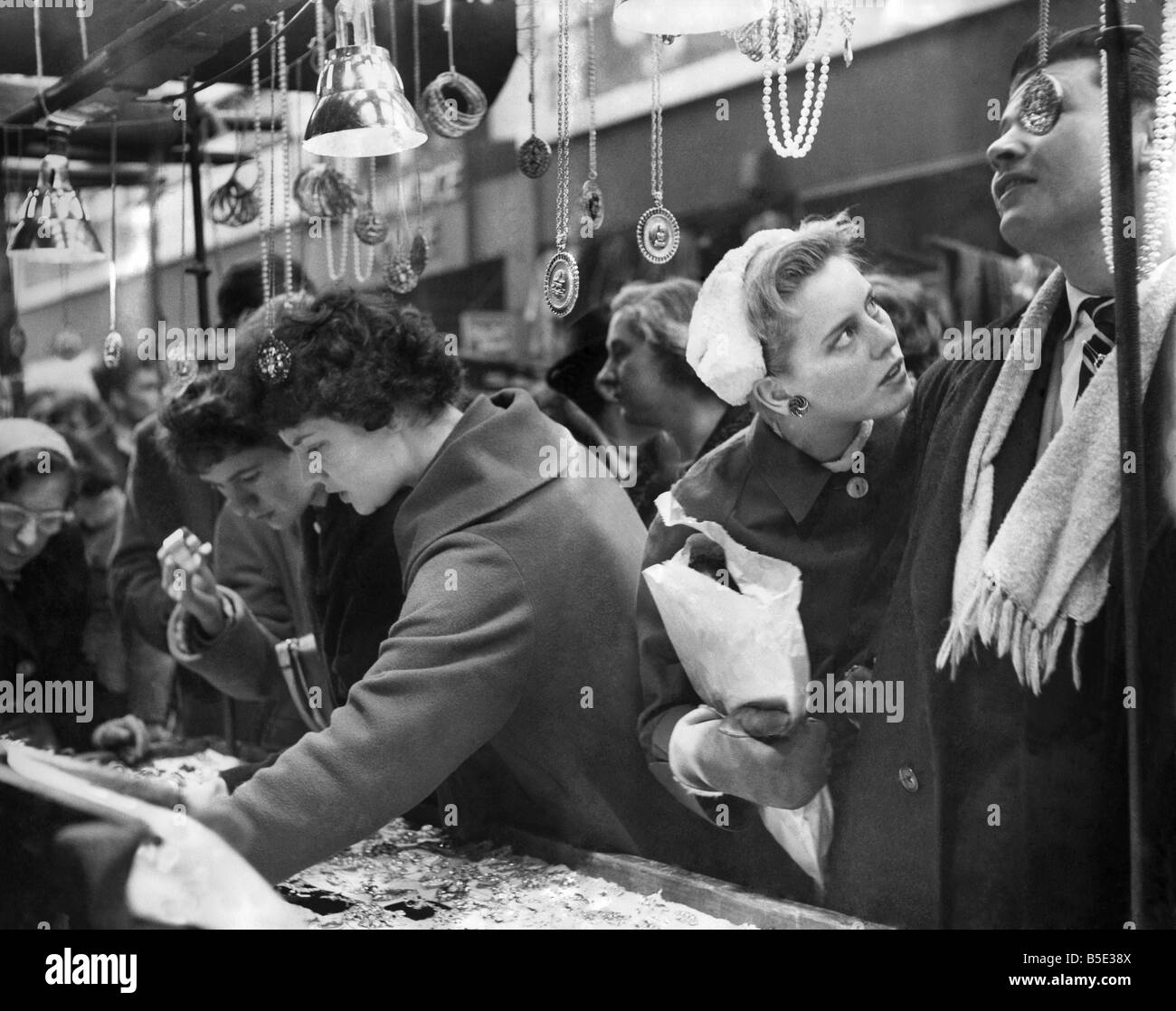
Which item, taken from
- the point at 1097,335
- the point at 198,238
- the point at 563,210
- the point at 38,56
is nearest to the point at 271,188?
the point at 198,238

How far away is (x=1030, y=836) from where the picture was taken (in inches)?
96.4

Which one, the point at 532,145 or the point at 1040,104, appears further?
the point at 532,145

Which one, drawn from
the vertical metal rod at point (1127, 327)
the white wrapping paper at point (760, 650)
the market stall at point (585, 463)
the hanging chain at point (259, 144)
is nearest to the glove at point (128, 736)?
the market stall at point (585, 463)

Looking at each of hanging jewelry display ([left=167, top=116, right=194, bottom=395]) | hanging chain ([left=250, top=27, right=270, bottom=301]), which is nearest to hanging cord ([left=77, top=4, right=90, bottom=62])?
hanging jewelry display ([left=167, top=116, right=194, bottom=395])

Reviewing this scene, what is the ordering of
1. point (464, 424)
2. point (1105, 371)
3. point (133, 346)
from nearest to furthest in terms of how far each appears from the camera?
point (1105, 371), point (464, 424), point (133, 346)

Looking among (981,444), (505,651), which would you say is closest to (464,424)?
(505,651)

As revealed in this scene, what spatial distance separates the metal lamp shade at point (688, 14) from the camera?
8.36ft

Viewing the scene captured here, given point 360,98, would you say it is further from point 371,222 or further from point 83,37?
point 83,37

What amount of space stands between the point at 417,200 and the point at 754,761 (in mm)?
1305

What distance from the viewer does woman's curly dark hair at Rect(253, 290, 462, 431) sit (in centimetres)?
276

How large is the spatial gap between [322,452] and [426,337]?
31cm

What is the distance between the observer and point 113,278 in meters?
2.98

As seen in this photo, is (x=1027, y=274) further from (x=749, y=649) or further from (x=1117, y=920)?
(x=1117, y=920)

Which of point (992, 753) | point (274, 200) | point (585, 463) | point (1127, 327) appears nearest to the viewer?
point (1127, 327)
